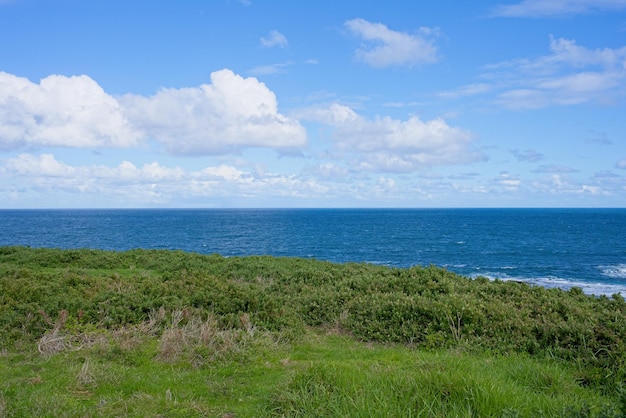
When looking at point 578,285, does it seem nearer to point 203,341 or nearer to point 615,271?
point 615,271

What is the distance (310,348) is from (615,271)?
50.6 metres

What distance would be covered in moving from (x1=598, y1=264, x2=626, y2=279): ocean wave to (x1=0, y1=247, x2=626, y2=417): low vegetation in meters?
39.0

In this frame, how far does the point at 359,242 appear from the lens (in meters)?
83.8

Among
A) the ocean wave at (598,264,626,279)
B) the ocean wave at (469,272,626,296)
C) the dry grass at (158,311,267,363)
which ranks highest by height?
the dry grass at (158,311,267,363)

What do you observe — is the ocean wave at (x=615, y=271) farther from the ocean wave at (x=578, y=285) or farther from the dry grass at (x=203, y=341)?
the dry grass at (x=203, y=341)

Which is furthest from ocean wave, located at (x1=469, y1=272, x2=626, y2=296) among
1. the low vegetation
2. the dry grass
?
the dry grass

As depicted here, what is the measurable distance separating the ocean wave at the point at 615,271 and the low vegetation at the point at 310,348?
128 ft

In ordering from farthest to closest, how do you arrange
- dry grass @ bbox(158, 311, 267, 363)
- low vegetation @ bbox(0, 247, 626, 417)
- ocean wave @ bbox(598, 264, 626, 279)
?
ocean wave @ bbox(598, 264, 626, 279), dry grass @ bbox(158, 311, 267, 363), low vegetation @ bbox(0, 247, 626, 417)

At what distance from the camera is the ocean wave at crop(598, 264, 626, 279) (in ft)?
152

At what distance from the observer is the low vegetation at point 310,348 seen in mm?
7004

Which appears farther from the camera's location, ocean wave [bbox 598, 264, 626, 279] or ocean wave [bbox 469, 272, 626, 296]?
ocean wave [bbox 598, 264, 626, 279]

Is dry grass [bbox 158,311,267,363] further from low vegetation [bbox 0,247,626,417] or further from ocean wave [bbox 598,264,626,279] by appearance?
ocean wave [bbox 598,264,626,279]

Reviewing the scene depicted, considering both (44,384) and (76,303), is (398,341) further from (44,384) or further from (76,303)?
(76,303)

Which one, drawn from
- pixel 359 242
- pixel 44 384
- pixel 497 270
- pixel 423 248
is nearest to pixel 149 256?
pixel 44 384
